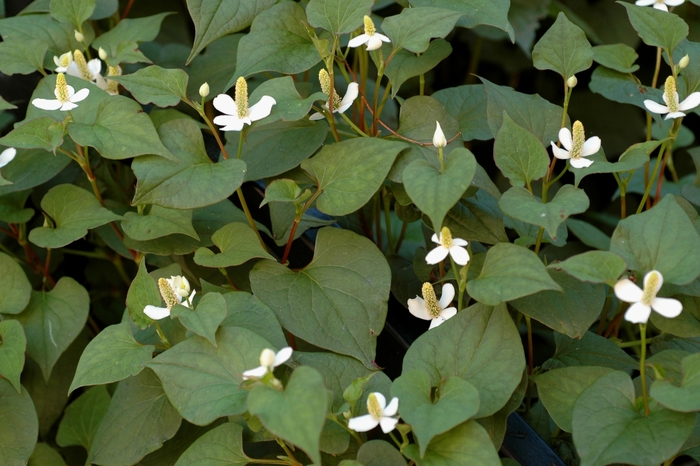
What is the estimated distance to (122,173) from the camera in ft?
3.51

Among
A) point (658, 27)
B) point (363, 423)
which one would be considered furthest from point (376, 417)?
point (658, 27)

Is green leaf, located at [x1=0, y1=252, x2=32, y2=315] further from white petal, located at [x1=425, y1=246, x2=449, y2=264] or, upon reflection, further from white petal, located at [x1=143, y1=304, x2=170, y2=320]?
white petal, located at [x1=425, y1=246, x2=449, y2=264]

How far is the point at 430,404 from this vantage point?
54 cm

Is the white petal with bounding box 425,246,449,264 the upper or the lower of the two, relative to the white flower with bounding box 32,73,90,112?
A: lower

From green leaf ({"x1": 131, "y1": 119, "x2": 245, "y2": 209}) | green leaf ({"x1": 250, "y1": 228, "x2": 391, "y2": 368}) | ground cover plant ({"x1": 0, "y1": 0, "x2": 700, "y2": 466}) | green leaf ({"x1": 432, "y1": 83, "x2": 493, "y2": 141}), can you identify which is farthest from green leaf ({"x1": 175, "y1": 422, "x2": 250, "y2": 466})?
green leaf ({"x1": 432, "y1": 83, "x2": 493, "y2": 141})

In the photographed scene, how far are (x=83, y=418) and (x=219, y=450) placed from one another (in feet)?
1.17


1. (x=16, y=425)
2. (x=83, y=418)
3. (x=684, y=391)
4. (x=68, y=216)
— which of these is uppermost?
(x=684, y=391)

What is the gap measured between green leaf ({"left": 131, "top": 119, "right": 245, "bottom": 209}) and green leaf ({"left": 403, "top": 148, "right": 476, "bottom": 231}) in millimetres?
190

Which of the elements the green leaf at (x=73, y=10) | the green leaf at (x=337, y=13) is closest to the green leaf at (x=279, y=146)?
the green leaf at (x=337, y=13)

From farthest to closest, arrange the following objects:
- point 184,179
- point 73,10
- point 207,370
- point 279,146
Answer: point 73,10 → point 279,146 → point 184,179 → point 207,370

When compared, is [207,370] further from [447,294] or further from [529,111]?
[529,111]

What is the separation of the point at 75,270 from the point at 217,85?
0.47m

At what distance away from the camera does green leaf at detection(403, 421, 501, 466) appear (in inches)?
20.9

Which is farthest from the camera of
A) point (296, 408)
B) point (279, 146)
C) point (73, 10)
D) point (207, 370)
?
point (73, 10)
